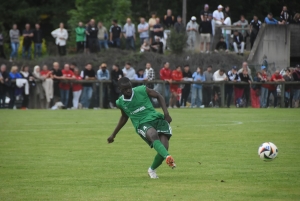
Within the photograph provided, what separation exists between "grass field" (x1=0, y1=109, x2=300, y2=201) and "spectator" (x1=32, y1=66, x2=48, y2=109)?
248 inches

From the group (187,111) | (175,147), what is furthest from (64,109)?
(175,147)

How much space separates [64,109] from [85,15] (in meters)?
20.9

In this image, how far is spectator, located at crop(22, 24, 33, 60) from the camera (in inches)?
1419

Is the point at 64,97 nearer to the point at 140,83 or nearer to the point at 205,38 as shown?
the point at 140,83

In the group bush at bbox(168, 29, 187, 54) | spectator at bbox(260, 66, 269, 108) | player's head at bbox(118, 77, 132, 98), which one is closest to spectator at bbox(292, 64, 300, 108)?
spectator at bbox(260, 66, 269, 108)

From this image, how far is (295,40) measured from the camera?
38375 millimetres

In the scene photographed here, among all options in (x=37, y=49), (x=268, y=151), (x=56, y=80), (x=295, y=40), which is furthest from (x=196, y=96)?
(x=268, y=151)

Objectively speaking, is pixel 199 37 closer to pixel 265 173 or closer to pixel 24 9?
pixel 24 9

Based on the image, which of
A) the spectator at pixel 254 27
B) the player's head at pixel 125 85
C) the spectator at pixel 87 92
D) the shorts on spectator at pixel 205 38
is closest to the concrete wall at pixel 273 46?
the spectator at pixel 254 27

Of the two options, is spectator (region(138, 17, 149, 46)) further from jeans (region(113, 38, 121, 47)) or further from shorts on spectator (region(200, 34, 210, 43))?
shorts on spectator (region(200, 34, 210, 43))

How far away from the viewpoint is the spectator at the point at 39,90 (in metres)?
31.1

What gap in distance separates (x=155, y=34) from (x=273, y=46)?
620 cm

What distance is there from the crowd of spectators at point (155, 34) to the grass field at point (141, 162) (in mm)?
11626

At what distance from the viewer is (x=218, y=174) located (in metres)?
11.9
